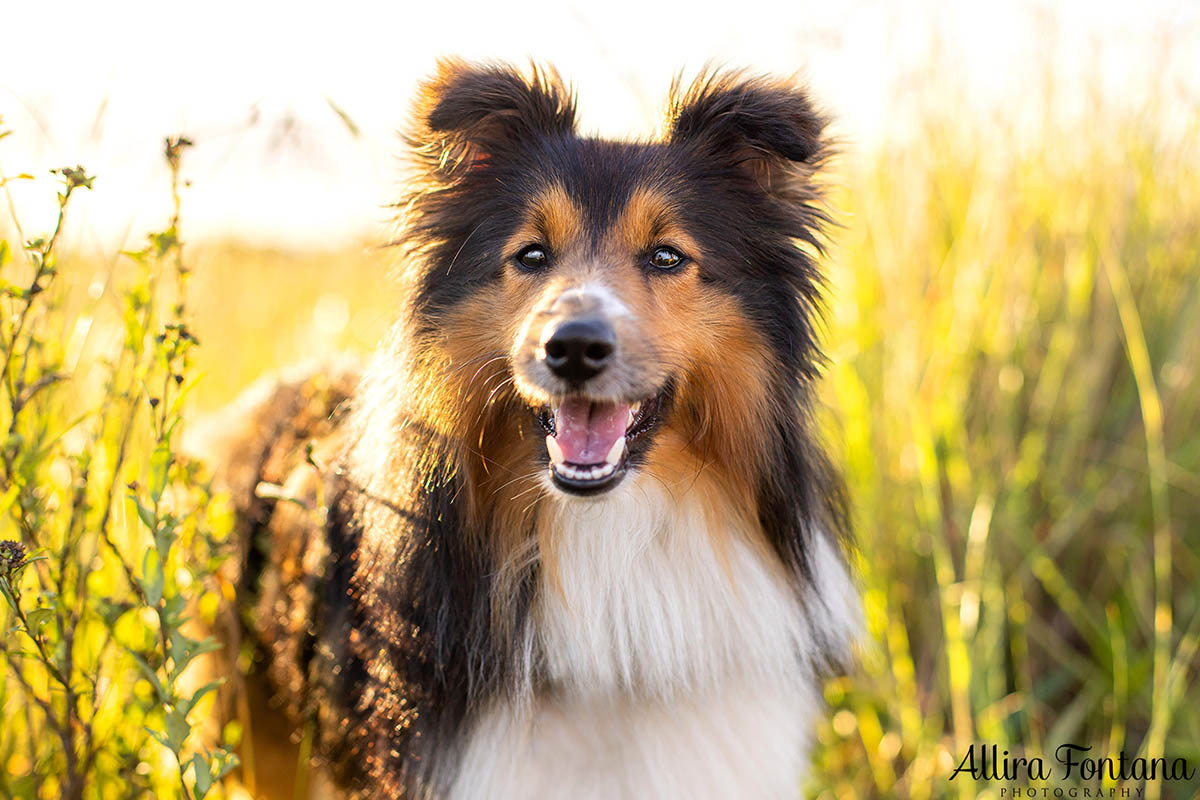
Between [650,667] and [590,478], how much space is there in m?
0.60

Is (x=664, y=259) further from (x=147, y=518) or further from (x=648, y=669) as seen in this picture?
(x=147, y=518)

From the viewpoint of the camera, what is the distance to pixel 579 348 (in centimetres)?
231

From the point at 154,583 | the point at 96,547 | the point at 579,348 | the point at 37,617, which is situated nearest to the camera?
the point at 37,617

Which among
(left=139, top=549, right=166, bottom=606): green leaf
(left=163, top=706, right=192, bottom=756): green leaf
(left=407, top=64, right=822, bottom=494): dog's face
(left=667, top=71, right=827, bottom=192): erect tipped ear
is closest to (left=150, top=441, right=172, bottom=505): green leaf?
(left=139, top=549, right=166, bottom=606): green leaf

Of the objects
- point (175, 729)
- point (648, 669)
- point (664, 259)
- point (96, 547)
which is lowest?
point (648, 669)

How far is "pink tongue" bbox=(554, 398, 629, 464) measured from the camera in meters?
2.52

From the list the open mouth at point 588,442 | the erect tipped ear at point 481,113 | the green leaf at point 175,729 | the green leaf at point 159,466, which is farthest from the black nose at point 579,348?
the green leaf at point 175,729

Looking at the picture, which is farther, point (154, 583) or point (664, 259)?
point (664, 259)

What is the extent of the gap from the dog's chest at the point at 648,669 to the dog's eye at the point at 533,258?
2.20 feet

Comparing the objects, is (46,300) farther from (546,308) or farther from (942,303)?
(942,303)

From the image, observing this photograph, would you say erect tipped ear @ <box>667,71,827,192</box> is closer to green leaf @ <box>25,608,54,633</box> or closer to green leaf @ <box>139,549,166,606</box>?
green leaf @ <box>139,549,166,606</box>

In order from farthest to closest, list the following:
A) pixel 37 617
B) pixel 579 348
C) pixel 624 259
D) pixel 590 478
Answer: pixel 624 259
pixel 590 478
pixel 579 348
pixel 37 617

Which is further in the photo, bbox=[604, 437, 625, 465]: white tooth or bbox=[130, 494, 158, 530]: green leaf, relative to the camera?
bbox=[604, 437, 625, 465]: white tooth

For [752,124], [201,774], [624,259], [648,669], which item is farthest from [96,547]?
[752,124]
